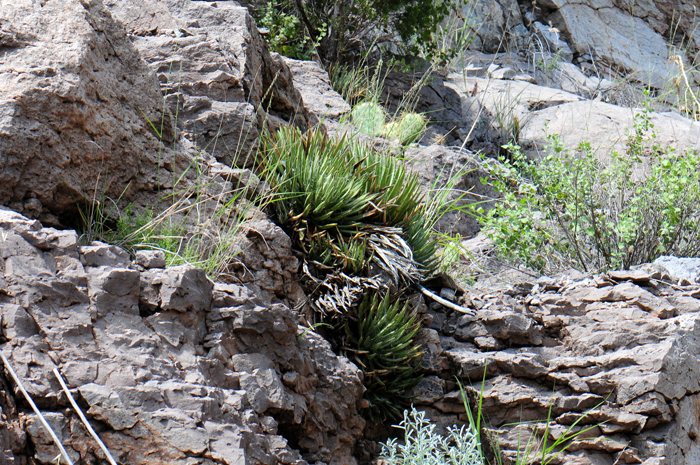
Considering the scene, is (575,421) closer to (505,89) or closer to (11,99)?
(11,99)

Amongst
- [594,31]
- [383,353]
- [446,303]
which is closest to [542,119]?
[594,31]

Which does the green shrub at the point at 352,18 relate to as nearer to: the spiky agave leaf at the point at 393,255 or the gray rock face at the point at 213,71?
the gray rock face at the point at 213,71

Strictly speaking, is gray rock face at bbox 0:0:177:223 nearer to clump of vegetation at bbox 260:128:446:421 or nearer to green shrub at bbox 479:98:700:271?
clump of vegetation at bbox 260:128:446:421

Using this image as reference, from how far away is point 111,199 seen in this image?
311 cm

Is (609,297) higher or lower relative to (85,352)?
lower

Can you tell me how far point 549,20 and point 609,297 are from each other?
9694mm

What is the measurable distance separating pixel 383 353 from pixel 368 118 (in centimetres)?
353

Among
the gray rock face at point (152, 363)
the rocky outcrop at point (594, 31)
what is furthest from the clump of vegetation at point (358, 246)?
the rocky outcrop at point (594, 31)

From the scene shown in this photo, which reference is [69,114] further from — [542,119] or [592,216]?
[542,119]

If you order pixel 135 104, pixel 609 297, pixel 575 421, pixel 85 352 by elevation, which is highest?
pixel 135 104

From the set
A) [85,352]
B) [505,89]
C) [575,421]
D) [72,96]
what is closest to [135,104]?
[72,96]

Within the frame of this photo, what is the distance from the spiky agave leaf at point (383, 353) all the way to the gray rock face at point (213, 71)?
1.25m

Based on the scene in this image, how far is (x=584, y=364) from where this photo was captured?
3.49 metres

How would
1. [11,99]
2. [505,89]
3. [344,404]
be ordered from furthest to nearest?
[505,89], [344,404], [11,99]
